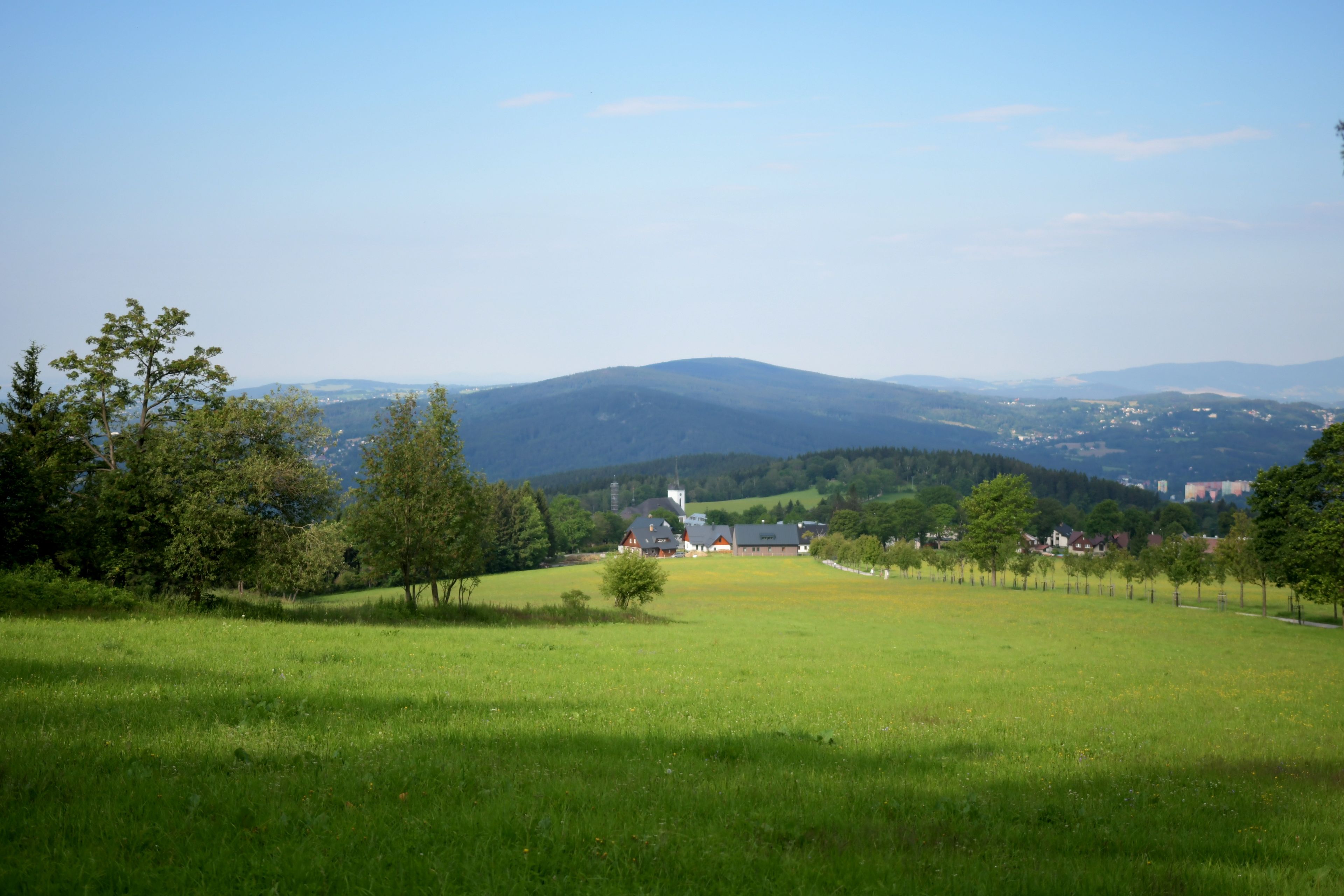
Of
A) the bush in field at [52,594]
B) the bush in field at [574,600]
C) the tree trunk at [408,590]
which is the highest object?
the bush in field at [52,594]

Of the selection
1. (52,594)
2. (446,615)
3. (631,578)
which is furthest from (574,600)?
(52,594)

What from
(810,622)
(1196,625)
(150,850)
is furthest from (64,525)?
(1196,625)

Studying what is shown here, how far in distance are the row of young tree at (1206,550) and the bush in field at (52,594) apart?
193ft

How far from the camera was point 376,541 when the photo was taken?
3684 centimetres

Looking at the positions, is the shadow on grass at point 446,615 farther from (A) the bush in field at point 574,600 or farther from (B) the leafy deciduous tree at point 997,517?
(B) the leafy deciduous tree at point 997,517

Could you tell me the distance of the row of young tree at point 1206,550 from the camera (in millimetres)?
50062

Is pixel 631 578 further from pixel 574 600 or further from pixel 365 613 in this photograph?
pixel 365 613

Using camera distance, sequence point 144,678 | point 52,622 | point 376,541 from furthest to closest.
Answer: point 376,541 < point 52,622 < point 144,678

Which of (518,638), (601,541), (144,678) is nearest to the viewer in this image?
(144,678)

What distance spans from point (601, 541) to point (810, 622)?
147 m

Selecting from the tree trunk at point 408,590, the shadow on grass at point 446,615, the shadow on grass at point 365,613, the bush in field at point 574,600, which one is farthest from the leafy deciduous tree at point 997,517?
the tree trunk at point 408,590

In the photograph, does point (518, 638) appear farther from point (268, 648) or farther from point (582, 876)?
point (582, 876)

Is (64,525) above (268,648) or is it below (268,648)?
above

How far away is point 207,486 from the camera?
3016 centimetres
